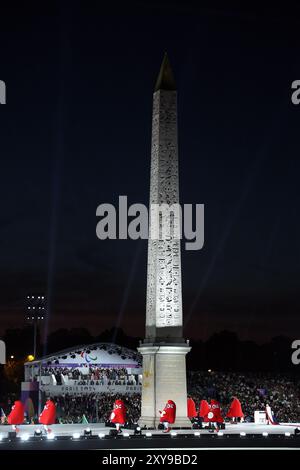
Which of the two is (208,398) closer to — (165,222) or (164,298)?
(164,298)

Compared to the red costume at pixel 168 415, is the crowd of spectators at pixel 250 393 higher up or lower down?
higher up

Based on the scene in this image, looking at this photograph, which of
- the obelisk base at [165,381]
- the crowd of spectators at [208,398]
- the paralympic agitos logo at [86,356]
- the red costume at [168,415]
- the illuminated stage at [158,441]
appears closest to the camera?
the illuminated stage at [158,441]

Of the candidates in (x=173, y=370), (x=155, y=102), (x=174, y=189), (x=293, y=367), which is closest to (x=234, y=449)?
(x=173, y=370)

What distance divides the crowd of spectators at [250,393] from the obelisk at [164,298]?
1022cm

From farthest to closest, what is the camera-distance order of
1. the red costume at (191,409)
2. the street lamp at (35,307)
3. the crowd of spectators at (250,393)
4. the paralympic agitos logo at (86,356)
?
the street lamp at (35,307) → the paralympic agitos logo at (86,356) → the crowd of spectators at (250,393) → the red costume at (191,409)

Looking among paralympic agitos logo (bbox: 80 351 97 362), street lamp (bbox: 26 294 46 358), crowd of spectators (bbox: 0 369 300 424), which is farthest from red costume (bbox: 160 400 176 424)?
street lamp (bbox: 26 294 46 358)

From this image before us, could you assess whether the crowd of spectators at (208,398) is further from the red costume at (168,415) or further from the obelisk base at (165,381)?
the red costume at (168,415)

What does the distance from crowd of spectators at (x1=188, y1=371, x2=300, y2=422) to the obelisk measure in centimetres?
1022

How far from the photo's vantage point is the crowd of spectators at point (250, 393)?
55812 millimetres

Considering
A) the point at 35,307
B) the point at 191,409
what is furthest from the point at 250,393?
the point at 191,409

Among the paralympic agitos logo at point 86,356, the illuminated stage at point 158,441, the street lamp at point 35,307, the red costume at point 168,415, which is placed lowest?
the illuminated stage at point 158,441

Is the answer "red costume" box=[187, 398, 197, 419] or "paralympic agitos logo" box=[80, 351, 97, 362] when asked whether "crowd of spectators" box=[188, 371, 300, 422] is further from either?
"red costume" box=[187, 398, 197, 419]

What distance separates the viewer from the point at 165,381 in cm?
4288

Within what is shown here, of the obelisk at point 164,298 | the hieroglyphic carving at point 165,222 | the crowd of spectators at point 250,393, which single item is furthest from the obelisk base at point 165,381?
the crowd of spectators at point 250,393
